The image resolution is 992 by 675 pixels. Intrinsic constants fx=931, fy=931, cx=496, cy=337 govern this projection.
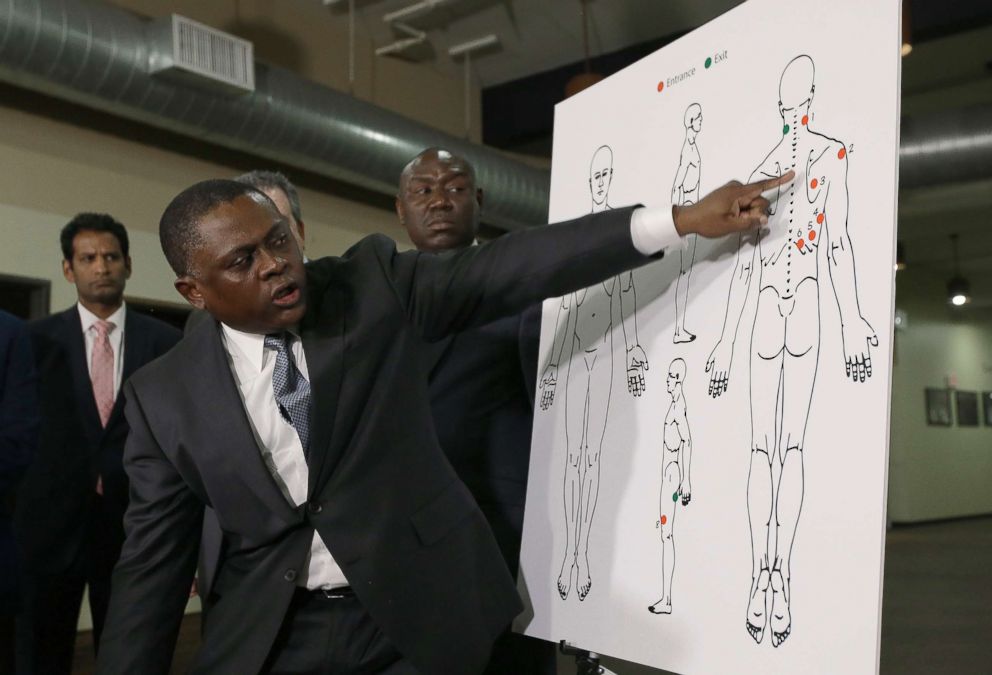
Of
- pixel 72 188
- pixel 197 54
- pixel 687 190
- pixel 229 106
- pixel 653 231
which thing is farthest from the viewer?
pixel 72 188

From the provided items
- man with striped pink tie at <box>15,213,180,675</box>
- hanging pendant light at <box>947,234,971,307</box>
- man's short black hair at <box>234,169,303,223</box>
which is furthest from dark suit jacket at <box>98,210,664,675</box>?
hanging pendant light at <box>947,234,971,307</box>

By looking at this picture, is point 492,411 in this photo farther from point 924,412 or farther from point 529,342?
point 924,412

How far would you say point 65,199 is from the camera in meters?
5.01

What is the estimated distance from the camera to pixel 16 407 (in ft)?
8.29

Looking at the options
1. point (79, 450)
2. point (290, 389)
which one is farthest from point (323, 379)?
point (79, 450)

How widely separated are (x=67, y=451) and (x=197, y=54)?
2389 millimetres

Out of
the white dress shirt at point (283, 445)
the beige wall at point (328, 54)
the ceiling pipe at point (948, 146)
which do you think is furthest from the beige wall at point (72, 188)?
the ceiling pipe at point (948, 146)

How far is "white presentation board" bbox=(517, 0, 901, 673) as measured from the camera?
1399 millimetres

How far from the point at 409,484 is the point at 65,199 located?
416 cm

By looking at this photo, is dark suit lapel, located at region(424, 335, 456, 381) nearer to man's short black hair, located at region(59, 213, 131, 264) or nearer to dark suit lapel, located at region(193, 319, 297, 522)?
dark suit lapel, located at region(193, 319, 297, 522)

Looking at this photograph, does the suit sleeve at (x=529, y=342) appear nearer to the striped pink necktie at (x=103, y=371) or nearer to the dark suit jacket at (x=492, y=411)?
the dark suit jacket at (x=492, y=411)

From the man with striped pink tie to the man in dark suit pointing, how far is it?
1310 millimetres

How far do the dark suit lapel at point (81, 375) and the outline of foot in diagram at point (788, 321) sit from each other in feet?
7.06

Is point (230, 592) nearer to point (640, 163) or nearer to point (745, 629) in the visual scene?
point (745, 629)
